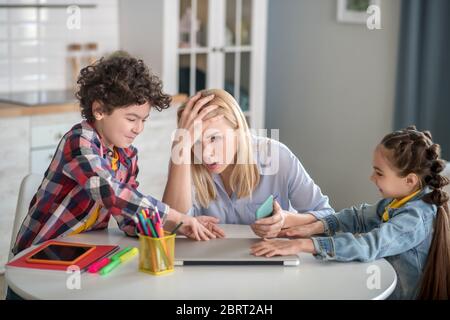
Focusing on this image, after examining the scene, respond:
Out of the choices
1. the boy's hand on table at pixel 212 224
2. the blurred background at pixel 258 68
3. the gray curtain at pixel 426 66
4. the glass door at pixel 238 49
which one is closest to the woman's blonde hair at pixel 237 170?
the boy's hand on table at pixel 212 224

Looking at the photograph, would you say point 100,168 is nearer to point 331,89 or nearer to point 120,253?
point 120,253

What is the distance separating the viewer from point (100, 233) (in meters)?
2.18

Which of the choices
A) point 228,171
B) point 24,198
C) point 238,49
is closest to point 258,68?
point 238,49

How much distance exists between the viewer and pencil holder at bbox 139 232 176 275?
1.82m

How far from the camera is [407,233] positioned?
1962 mm

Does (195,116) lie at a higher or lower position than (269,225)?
higher

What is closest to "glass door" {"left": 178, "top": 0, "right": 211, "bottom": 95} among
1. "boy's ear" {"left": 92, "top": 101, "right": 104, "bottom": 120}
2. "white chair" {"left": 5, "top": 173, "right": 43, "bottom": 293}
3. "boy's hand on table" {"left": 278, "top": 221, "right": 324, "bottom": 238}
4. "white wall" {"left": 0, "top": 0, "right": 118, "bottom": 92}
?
"white wall" {"left": 0, "top": 0, "right": 118, "bottom": 92}

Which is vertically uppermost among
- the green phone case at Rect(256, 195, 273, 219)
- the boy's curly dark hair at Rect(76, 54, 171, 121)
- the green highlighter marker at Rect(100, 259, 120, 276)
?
the boy's curly dark hair at Rect(76, 54, 171, 121)

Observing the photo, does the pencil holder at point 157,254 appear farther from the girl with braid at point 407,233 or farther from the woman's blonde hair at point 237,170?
the woman's blonde hair at point 237,170

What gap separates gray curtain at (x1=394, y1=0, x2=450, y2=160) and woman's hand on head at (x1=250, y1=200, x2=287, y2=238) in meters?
2.27

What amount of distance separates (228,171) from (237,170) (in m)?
0.05

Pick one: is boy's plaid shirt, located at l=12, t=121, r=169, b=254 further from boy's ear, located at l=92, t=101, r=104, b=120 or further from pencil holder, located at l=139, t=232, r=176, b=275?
pencil holder, located at l=139, t=232, r=176, b=275

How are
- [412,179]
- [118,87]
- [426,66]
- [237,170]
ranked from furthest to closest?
[426,66]
[237,170]
[118,87]
[412,179]
